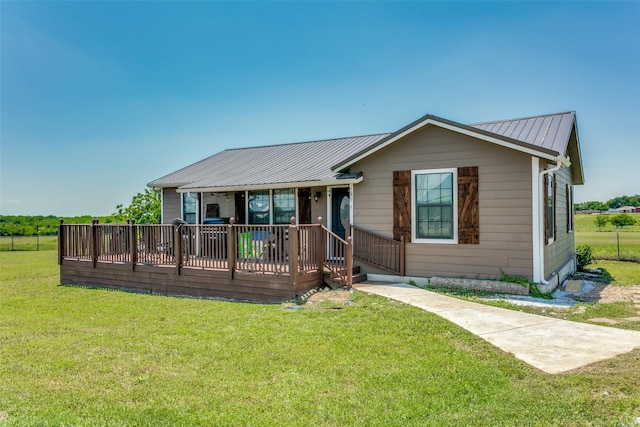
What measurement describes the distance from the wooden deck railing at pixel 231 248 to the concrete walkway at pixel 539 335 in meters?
2.14

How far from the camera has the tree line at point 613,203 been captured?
1941 inches

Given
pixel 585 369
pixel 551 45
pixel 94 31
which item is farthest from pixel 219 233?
pixel 551 45

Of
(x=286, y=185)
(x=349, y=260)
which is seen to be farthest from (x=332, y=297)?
(x=286, y=185)

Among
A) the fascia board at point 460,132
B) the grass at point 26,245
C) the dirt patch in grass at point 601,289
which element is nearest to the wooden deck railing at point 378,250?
the fascia board at point 460,132

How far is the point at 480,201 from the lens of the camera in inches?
339

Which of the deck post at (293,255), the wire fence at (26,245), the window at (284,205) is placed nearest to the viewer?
the deck post at (293,255)

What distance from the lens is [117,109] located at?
1709 cm

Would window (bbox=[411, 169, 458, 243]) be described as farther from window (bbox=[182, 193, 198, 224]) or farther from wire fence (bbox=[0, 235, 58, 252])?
wire fence (bbox=[0, 235, 58, 252])

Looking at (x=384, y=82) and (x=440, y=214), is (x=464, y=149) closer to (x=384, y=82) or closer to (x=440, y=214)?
(x=440, y=214)

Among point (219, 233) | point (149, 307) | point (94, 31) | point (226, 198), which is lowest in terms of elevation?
point (149, 307)

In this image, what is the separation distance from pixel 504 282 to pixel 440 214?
74.3 inches

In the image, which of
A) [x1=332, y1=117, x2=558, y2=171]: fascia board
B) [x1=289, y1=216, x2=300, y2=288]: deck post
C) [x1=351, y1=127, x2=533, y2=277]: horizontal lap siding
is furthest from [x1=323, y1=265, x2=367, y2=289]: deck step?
[x1=332, y1=117, x2=558, y2=171]: fascia board

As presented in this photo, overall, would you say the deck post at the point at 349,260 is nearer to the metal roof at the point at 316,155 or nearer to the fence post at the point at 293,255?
the fence post at the point at 293,255

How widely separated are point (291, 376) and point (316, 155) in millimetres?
10058
